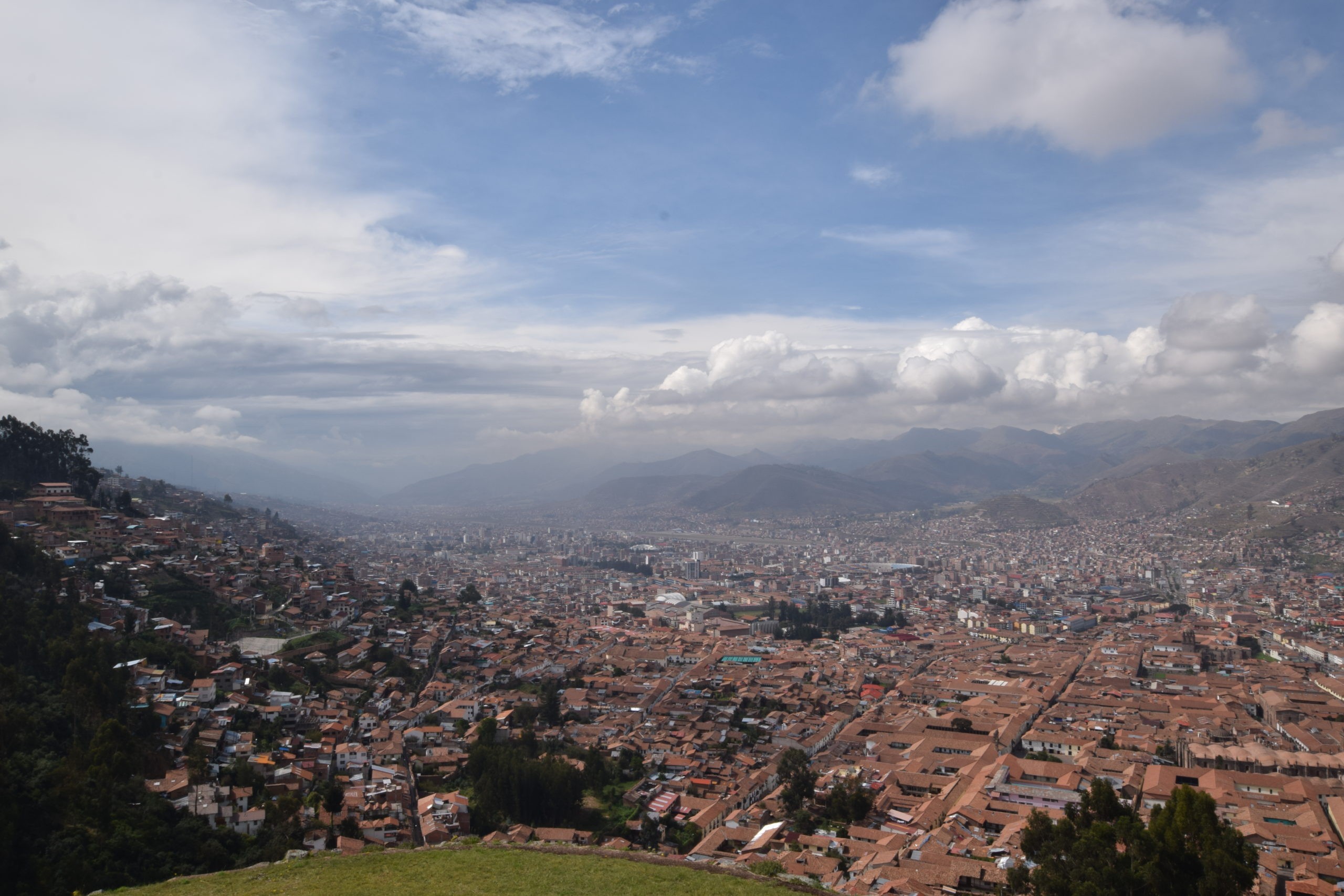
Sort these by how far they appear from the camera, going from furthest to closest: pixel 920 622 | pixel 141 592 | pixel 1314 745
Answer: pixel 920 622, pixel 141 592, pixel 1314 745

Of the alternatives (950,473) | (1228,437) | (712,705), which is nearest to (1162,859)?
(712,705)

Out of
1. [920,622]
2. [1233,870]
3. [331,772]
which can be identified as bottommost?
[920,622]

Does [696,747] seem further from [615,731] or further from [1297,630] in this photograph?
[1297,630]

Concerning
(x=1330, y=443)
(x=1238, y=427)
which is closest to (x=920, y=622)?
(x=1330, y=443)

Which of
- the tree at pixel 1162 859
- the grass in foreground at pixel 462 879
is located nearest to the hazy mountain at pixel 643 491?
the grass in foreground at pixel 462 879

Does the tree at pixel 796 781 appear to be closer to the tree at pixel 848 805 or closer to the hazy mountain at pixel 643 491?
the tree at pixel 848 805

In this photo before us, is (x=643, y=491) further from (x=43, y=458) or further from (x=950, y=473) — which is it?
(x=43, y=458)
